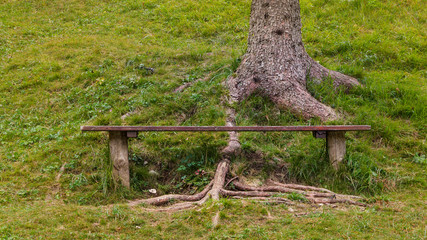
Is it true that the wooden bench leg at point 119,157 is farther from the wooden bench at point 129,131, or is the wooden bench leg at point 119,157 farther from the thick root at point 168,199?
the thick root at point 168,199

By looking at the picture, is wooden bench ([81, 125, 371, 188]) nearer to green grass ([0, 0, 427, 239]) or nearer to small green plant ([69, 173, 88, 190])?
green grass ([0, 0, 427, 239])

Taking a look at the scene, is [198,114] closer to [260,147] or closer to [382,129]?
[260,147]

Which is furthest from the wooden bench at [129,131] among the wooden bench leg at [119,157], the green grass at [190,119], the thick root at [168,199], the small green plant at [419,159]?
the small green plant at [419,159]

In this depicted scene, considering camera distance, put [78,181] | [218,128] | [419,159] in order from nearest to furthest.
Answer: [218,128]
[78,181]
[419,159]

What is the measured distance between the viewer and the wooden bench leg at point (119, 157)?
5.22 m

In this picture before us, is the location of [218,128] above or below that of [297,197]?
above

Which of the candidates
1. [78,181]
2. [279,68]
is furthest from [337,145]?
[78,181]

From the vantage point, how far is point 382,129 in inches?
249

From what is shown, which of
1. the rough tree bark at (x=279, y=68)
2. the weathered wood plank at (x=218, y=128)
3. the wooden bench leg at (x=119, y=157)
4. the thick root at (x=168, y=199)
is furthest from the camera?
the rough tree bark at (x=279, y=68)

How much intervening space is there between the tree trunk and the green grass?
256mm

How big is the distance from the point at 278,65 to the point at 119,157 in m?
3.13

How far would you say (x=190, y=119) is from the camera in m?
6.58

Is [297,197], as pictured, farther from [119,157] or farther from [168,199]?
[119,157]

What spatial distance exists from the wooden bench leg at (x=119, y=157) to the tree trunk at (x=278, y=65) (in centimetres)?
223
